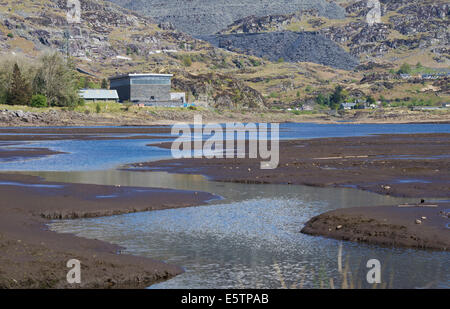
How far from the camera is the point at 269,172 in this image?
52812mm

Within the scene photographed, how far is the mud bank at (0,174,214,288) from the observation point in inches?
798

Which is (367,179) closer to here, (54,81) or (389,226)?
(389,226)

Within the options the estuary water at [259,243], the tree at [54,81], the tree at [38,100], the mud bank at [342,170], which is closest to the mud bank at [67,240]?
the estuary water at [259,243]

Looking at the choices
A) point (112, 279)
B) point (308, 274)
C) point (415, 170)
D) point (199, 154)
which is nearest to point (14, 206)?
point (112, 279)

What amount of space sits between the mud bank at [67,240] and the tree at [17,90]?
136 meters

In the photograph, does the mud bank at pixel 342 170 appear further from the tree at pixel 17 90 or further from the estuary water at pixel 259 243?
the tree at pixel 17 90

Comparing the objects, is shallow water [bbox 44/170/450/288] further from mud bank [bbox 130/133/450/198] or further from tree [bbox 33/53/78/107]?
tree [bbox 33/53/78/107]

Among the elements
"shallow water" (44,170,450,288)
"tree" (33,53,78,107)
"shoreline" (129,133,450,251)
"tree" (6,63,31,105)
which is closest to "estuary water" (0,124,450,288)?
"shallow water" (44,170,450,288)

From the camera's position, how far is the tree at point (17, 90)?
170250mm

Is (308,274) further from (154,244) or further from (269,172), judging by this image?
(269,172)

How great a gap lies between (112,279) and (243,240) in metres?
8.00

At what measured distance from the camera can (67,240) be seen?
25.4m

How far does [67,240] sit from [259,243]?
801 cm

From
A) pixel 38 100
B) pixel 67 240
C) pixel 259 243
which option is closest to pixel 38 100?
pixel 38 100
